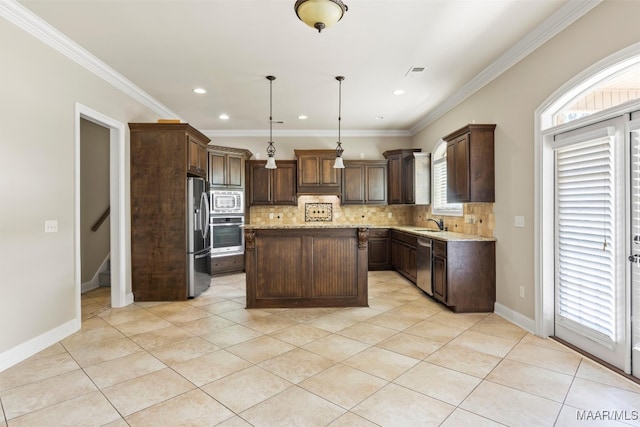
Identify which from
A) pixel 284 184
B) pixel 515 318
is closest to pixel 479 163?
pixel 515 318

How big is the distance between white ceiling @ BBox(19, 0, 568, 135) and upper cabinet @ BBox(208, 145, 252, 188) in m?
1.10

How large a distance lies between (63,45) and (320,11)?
284 centimetres

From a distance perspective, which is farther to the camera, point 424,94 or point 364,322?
point 424,94

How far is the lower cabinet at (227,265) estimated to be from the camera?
20.1ft

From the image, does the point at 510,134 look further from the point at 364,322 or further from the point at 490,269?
the point at 364,322

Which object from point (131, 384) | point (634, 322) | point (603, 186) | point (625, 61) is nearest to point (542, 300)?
point (634, 322)

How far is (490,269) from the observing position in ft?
13.0

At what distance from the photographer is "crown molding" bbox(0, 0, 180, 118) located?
2.71 meters

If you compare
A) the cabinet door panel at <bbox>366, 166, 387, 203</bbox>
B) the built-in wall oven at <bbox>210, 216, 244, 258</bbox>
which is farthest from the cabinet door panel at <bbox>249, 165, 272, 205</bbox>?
the cabinet door panel at <bbox>366, 166, 387, 203</bbox>

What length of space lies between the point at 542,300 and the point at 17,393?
4.46 meters

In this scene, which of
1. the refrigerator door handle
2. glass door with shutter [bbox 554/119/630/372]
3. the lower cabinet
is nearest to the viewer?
glass door with shutter [bbox 554/119/630/372]

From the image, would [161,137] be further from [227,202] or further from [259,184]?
[259,184]

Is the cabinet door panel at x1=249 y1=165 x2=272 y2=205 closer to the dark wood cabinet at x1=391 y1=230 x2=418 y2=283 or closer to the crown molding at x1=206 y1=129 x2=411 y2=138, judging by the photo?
the crown molding at x1=206 y1=129 x2=411 y2=138

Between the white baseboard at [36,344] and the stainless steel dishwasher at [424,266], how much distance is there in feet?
14.1
